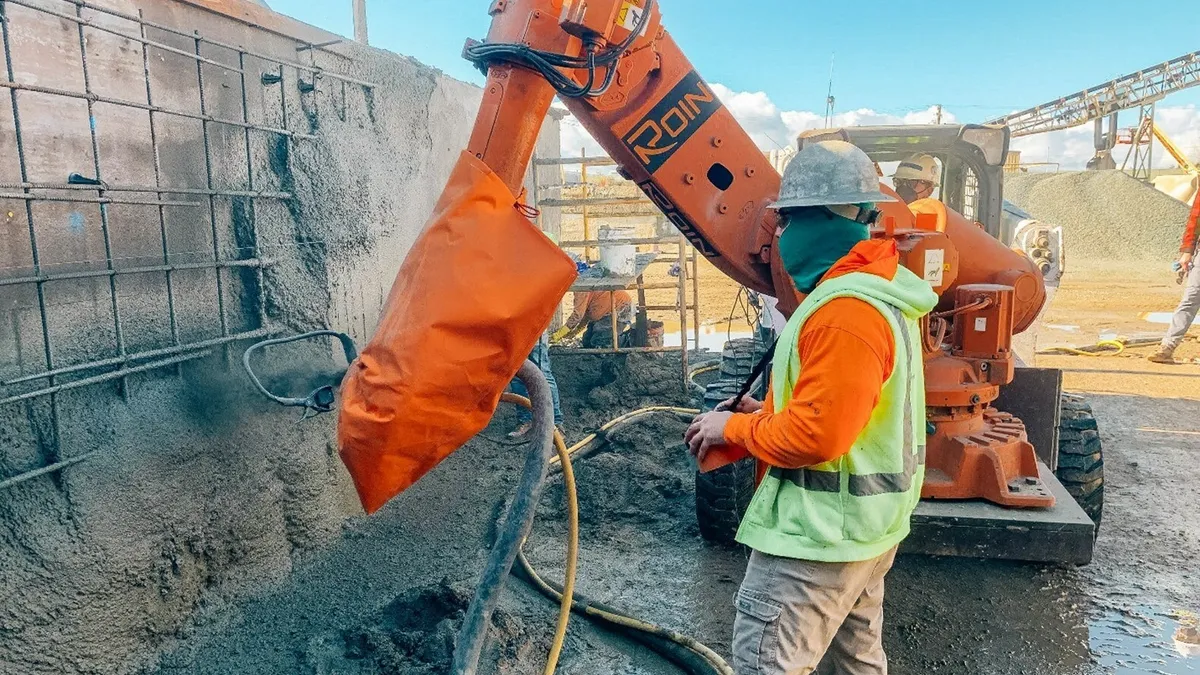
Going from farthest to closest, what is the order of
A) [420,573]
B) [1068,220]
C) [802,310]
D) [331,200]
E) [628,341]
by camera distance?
[1068,220] < [628,341] < [331,200] < [420,573] < [802,310]

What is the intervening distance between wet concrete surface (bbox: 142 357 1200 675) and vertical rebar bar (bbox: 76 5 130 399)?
1.29 meters

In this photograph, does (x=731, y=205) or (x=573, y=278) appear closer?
(x=573, y=278)

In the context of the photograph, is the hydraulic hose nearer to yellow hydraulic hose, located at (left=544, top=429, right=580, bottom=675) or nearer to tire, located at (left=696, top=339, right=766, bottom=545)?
yellow hydraulic hose, located at (left=544, top=429, right=580, bottom=675)

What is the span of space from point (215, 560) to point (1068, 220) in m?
27.8

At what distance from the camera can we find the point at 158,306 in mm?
3273

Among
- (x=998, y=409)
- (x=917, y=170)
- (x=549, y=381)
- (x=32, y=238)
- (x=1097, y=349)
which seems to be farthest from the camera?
(x=1097, y=349)

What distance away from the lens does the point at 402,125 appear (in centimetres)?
536

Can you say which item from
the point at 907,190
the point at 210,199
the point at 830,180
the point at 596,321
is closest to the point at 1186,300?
the point at 907,190

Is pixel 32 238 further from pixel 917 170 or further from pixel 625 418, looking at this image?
pixel 917 170

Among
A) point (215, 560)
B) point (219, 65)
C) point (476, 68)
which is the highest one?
point (219, 65)

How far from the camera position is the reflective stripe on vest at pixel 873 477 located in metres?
2.08

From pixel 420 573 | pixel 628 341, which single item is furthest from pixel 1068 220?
pixel 420 573

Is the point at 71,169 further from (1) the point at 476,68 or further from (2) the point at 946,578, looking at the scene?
(2) the point at 946,578

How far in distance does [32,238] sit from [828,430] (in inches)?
106
